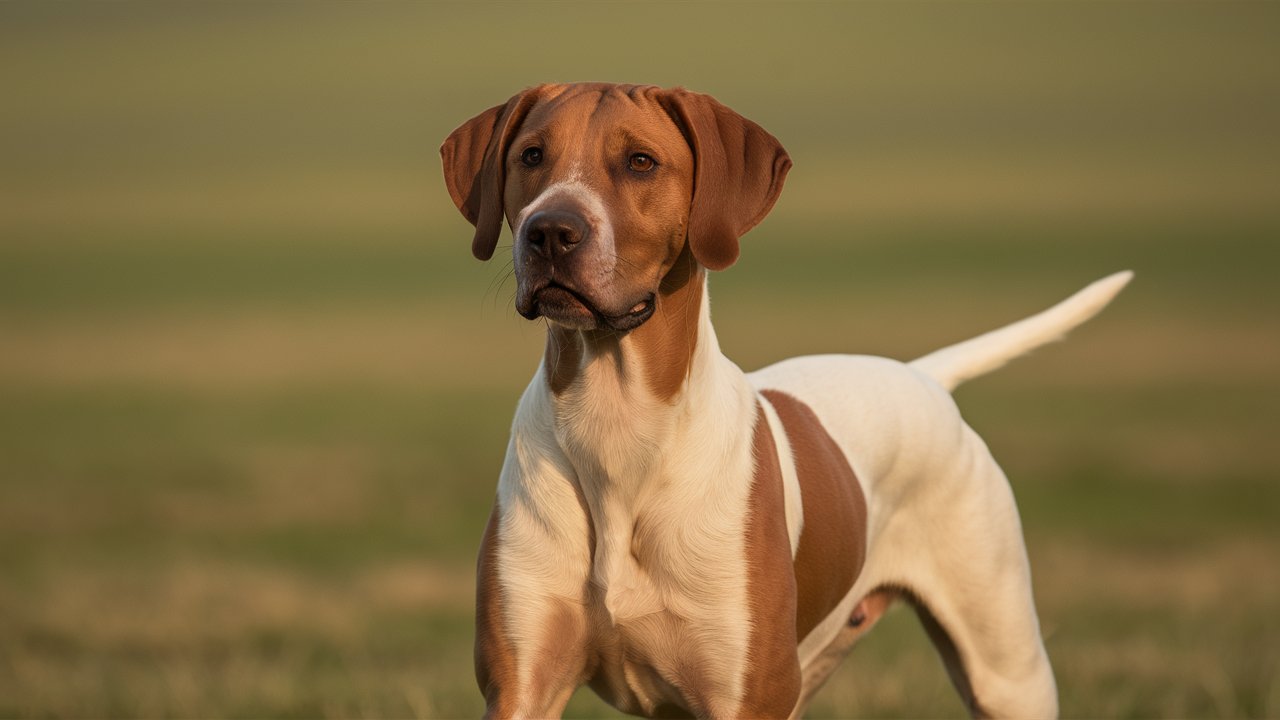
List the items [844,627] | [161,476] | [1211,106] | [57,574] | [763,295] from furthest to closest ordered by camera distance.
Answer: [1211,106], [763,295], [161,476], [57,574], [844,627]

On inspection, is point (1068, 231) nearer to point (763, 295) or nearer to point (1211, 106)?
point (763, 295)

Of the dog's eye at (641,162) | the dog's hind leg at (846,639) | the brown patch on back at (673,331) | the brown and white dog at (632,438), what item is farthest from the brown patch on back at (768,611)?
the dog's hind leg at (846,639)

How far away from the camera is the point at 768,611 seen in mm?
5207

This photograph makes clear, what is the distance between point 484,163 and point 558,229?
2.09ft

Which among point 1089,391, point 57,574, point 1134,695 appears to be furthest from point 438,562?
point 1089,391

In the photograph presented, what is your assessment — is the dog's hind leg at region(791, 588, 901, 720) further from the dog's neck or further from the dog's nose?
the dog's nose

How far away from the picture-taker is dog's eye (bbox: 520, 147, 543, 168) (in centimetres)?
511

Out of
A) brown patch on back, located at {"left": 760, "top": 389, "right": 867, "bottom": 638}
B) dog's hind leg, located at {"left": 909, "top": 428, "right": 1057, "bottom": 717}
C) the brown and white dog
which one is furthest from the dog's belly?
dog's hind leg, located at {"left": 909, "top": 428, "right": 1057, "bottom": 717}

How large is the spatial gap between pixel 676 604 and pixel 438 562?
1084 centimetres

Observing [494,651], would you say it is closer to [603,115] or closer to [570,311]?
[570,311]

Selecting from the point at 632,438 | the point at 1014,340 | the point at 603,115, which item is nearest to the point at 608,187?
the point at 603,115

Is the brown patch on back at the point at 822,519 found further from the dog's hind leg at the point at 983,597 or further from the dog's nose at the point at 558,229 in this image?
the dog's nose at the point at 558,229

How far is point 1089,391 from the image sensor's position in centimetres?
2762

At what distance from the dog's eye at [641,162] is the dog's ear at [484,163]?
43cm
